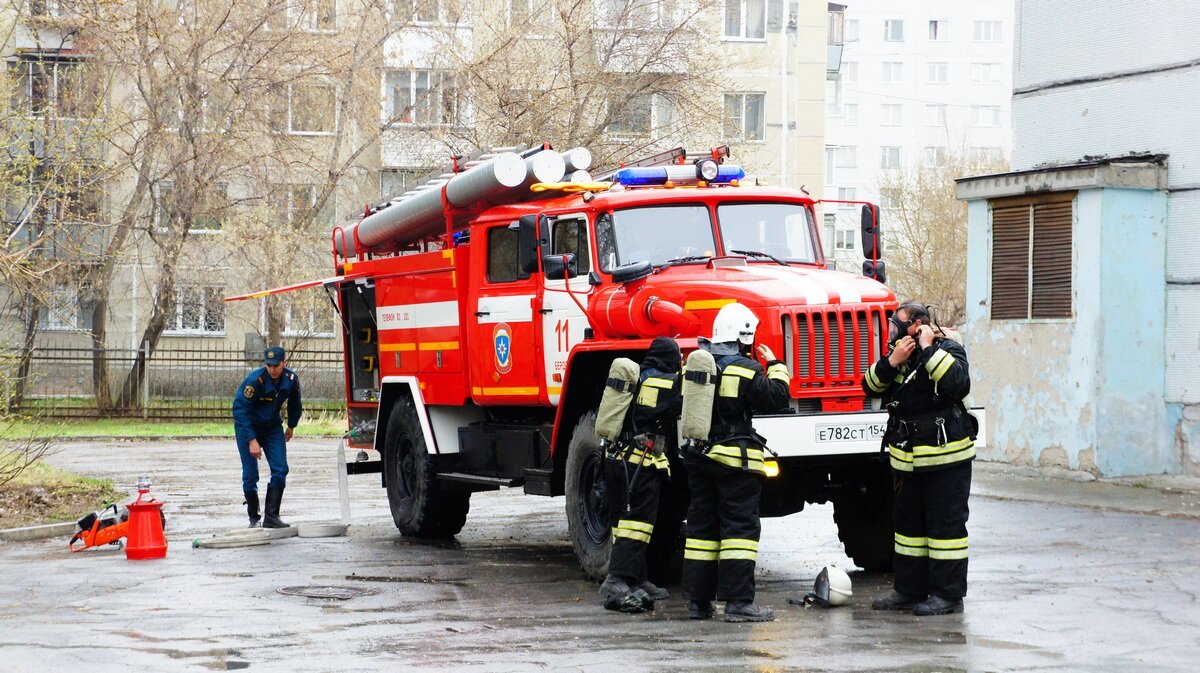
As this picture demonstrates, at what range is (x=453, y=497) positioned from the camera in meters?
13.8

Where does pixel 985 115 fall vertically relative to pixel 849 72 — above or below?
below

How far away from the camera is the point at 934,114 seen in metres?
78.6

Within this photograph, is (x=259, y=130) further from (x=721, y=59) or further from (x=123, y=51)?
(x=721, y=59)

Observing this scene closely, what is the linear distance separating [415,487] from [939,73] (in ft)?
227

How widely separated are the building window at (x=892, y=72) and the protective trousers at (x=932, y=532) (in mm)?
71552

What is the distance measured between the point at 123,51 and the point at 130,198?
382cm

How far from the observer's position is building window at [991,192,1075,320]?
727 inches

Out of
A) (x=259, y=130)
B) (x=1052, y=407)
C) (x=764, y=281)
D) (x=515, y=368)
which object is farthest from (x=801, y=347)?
(x=259, y=130)

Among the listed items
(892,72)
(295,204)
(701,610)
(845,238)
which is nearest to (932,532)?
(701,610)

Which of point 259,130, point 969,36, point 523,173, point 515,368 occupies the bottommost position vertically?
point 515,368

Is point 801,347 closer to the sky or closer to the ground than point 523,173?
closer to the ground

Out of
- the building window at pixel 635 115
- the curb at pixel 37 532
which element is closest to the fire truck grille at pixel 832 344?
the curb at pixel 37 532

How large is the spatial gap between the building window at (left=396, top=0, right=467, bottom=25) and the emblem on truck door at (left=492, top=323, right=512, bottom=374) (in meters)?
23.6

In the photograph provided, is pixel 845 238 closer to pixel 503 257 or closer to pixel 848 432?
pixel 503 257
